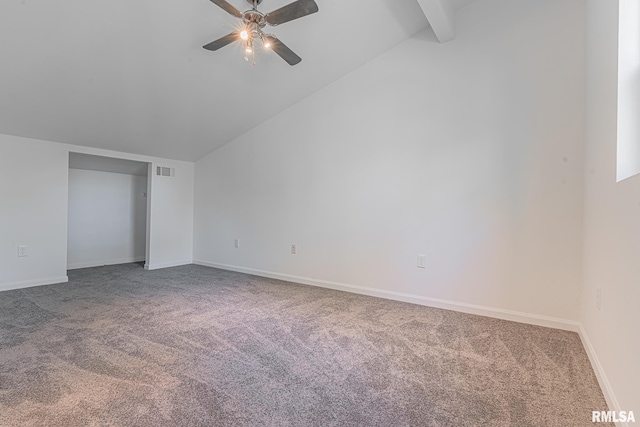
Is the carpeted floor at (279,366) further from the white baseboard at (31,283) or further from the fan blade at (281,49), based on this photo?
the fan blade at (281,49)

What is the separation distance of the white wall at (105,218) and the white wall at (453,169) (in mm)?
3107

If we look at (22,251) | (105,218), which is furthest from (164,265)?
(22,251)

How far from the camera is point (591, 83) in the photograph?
7.79ft

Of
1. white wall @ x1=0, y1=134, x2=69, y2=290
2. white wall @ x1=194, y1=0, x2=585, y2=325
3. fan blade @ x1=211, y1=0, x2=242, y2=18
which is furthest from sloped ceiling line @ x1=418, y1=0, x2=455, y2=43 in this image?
white wall @ x1=0, y1=134, x2=69, y2=290

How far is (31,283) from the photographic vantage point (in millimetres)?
3955

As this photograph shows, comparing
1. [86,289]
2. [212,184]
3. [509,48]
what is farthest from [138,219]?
[509,48]

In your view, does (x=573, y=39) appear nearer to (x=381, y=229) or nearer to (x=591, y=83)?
(x=591, y=83)

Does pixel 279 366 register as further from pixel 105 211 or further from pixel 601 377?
pixel 105 211

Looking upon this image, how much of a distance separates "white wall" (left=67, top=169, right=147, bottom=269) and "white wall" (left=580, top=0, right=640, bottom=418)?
6588 mm

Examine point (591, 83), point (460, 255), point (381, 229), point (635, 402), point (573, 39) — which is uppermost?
point (573, 39)

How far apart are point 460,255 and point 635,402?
1.91 metres

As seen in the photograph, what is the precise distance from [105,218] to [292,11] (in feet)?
17.1

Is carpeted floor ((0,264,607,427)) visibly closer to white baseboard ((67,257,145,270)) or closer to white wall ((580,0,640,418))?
white wall ((580,0,640,418))

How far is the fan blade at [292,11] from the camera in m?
2.03
